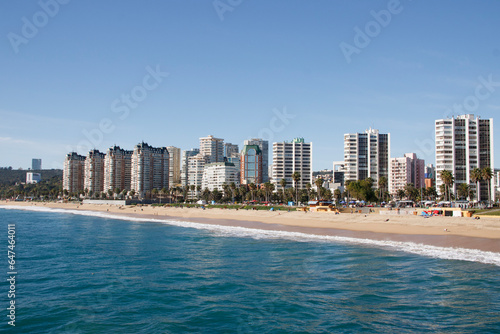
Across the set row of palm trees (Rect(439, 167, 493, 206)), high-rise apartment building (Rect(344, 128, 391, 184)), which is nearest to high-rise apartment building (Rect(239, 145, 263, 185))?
high-rise apartment building (Rect(344, 128, 391, 184))

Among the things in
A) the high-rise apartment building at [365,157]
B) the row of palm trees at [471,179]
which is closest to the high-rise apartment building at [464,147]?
the row of palm trees at [471,179]

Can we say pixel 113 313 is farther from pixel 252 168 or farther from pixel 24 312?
pixel 252 168

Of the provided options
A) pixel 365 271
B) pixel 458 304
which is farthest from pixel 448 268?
pixel 458 304

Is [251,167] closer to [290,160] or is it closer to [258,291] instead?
[290,160]

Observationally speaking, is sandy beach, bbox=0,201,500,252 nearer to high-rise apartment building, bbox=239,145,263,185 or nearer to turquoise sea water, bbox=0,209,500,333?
turquoise sea water, bbox=0,209,500,333

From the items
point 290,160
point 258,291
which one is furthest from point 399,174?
point 258,291

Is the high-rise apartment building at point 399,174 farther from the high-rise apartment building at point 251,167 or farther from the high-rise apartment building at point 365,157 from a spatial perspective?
the high-rise apartment building at point 251,167
